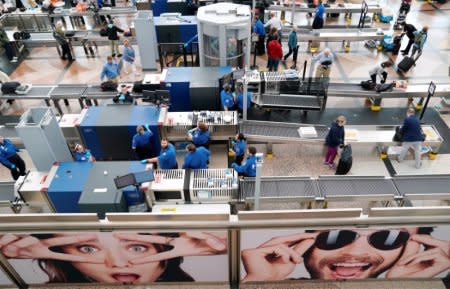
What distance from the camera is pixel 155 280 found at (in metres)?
4.99

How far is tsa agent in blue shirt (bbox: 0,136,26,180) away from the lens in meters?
7.16

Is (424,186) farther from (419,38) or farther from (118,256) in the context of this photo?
(419,38)

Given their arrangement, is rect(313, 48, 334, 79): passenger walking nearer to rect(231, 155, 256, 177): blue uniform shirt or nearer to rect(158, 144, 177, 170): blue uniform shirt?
rect(231, 155, 256, 177): blue uniform shirt

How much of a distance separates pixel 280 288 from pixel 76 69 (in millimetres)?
10104

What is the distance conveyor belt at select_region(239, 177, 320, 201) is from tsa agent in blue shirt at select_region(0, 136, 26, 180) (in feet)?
15.3

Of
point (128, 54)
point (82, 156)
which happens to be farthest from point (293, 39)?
point (82, 156)

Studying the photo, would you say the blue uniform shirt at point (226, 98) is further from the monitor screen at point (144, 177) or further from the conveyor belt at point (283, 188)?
the monitor screen at point (144, 177)

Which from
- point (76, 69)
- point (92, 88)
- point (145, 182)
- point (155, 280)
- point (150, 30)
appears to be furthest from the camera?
point (76, 69)

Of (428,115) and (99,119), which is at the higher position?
(99,119)

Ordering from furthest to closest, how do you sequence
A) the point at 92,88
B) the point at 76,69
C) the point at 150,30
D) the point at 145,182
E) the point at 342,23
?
the point at 342,23, the point at 76,69, the point at 150,30, the point at 92,88, the point at 145,182

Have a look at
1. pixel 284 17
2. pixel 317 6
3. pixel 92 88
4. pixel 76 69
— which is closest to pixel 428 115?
A: pixel 317 6

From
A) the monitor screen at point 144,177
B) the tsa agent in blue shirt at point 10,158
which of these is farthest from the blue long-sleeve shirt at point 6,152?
the monitor screen at point 144,177

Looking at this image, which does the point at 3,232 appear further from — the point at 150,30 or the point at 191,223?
the point at 150,30

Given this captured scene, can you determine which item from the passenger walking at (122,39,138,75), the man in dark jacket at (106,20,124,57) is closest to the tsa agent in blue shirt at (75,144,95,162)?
the passenger walking at (122,39,138,75)
